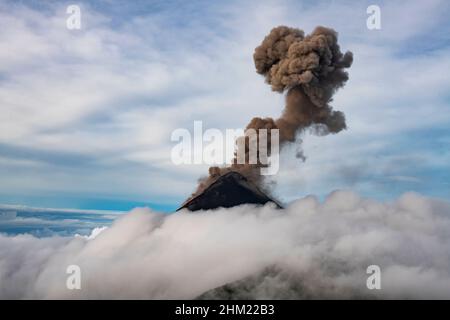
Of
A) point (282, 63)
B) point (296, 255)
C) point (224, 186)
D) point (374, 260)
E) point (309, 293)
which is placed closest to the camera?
point (282, 63)

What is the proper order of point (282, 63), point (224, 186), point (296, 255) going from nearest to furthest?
1. point (282, 63)
2. point (224, 186)
3. point (296, 255)

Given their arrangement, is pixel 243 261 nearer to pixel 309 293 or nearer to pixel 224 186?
pixel 309 293

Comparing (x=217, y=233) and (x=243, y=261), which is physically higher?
(x=217, y=233)

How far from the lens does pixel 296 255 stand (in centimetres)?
15800

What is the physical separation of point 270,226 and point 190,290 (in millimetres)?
34807

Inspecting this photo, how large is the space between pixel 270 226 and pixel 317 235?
2351 centimetres

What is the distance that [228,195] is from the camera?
12019cm

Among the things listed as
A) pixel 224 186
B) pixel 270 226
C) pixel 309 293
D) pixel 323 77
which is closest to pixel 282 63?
pixel 323 77

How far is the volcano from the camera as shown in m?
110

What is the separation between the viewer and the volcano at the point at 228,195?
362ft

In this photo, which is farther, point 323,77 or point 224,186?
point 224,186
